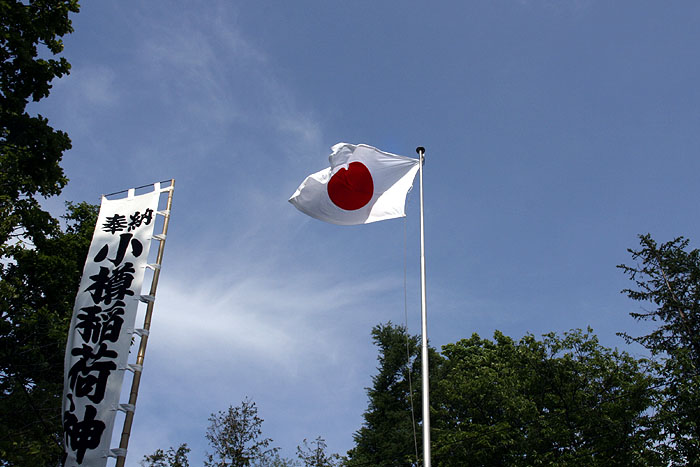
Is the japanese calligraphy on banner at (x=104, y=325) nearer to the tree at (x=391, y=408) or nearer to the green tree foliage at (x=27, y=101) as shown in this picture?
the green tree foliage at (x=27, y=101)

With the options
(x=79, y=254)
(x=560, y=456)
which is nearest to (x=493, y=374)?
(x=560, y=456)

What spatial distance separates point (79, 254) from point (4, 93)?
1149cm

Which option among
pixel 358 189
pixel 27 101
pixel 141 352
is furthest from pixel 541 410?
pixel 27 101

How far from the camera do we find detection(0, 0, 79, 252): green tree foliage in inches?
514

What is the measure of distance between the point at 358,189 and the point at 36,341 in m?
14.0

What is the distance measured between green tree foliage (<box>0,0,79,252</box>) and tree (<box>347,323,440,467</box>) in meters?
24.8

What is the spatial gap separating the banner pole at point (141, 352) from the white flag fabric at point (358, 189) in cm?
333

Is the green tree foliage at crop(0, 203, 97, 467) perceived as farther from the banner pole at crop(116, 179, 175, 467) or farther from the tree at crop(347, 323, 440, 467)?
the tree at crop(347, 323, 440, 467)

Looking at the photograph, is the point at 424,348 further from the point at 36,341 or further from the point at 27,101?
the point at 36,341

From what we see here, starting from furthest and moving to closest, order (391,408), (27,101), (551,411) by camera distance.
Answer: (391,408), (551,411), (27,101)

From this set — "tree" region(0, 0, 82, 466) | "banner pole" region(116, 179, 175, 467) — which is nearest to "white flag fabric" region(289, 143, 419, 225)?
"banner pole" region(116, 179, 175, 467)

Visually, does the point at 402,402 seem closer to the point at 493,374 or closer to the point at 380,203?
the point at 493,374

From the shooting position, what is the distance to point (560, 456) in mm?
23266

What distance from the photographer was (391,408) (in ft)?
126
